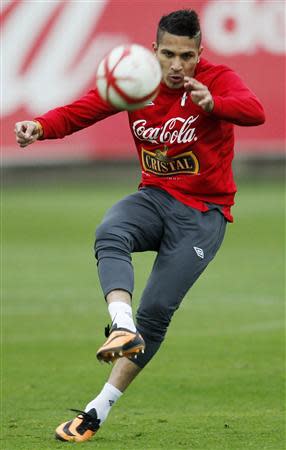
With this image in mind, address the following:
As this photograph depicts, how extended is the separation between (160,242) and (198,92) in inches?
51.4

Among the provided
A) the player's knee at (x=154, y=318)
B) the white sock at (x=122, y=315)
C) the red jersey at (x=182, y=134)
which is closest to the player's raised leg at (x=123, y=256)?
the white sock at (x=122, y=315)

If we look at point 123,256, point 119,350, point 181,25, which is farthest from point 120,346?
point 181,25

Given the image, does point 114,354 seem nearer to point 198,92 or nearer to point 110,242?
point 110,242

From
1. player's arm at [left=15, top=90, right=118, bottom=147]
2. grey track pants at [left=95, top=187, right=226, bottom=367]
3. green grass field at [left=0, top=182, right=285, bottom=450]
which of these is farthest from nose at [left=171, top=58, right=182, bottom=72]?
green grass field at [left=0, top=182, right=285, bottom=450]

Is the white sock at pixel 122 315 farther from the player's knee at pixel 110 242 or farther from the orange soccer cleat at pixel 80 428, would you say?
the orange soccer cleat at pixel 80 428

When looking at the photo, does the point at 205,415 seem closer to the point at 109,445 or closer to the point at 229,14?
the point at 109,445

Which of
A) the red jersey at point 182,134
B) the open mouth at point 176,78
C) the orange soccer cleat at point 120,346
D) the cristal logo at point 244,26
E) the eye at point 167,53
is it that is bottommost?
the cristal logo at point 244,26

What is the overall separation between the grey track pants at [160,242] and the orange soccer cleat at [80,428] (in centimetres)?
50

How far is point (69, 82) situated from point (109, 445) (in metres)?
16.8

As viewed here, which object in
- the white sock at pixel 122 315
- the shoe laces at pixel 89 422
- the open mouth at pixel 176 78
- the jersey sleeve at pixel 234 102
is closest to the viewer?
the white sock at pixel 122 315

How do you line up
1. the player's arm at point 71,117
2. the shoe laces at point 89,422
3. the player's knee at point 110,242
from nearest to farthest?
the player's knee at point 110,242 → the shoe laces at point 89,422 → the player's arm at point 71,117

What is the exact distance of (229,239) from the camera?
21500 millimetres

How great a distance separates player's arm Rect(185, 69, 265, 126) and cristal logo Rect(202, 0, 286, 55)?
1655 cm

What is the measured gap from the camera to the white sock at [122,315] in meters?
7.03
